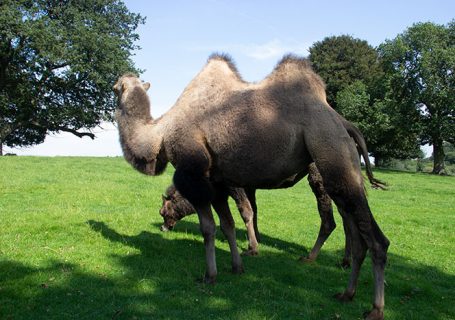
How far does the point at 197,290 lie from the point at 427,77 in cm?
3624

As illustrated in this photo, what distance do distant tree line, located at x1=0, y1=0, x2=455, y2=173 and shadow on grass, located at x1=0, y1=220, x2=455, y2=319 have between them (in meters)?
26.3

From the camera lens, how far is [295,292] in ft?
22.0

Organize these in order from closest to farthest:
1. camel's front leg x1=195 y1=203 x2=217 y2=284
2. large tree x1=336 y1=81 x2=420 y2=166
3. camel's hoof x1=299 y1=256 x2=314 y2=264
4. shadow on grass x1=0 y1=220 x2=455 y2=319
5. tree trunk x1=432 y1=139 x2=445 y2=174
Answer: shadow on grass x1=0 y1=220 x2=455 y2=319, camel's front leg x1=195 y1=203 x2=217 y2=284, camel's hoof x1=299 y1=256 x2=314 y2=264, large tree x1=336 y1=81 x2=420 y2=166, tree trunk x1=432 y1=139 x2=445 y2=174

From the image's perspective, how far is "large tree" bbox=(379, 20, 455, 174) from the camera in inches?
1467

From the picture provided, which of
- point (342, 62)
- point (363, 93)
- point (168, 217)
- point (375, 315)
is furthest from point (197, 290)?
point (342, 62)

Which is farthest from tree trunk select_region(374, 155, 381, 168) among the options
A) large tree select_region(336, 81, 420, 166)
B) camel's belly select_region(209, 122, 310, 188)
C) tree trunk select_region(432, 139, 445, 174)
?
camel's belly select_region(209, 122, 310, 188)

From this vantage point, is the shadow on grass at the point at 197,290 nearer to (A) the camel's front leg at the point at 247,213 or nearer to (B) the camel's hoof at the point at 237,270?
(B) the camel's hoof at the point at 237,270

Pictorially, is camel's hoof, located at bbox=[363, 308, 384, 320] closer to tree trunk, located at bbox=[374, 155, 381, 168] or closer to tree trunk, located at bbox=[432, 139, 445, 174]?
tree trunk, located at bbox=[432, 139, 445, 174]

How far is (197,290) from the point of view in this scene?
6.45 m

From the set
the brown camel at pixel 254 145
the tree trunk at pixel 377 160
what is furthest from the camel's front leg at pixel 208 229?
the tree trunk at pixel 377 160

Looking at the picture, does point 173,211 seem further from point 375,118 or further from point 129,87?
point 375,118

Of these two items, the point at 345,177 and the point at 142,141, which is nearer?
the point at 345,177

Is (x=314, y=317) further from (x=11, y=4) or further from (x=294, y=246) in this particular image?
(x=11, y=4)

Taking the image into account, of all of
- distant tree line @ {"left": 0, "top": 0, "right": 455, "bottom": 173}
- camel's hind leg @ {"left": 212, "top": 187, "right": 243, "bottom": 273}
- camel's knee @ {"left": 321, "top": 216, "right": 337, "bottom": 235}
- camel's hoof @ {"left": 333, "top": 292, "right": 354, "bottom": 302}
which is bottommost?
camel's hoof @ {"left": 333, "top": 292, "right": 354, "bottom": 302}
